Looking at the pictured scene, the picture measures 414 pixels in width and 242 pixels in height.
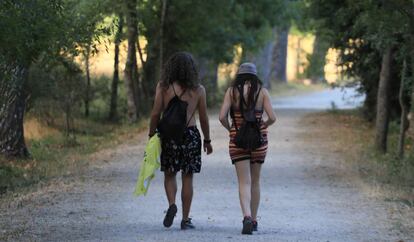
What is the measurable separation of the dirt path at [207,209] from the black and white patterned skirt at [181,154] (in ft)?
2.27

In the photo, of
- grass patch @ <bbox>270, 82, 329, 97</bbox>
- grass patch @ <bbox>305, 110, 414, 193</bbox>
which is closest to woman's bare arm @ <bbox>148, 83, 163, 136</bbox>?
grass patch @ <bbox>305, 110, 414, 193</bbox>

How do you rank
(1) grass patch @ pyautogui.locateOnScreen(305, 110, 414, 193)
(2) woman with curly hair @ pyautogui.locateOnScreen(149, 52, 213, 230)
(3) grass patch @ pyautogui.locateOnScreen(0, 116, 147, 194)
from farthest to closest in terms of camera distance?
(3) grass patch @ pyautogui.locateOnScreen(0, 116, 147, 194), (1) grass patch @ pyautogui.locateOnScreen(305, 110, 414, 193), (2) woman with curly hair @ pyautogui.locateOnScreen(149, 52, 213, 230)

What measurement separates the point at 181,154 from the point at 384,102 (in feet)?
36.8

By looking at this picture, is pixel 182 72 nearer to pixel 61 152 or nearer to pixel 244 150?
pixel 244 150

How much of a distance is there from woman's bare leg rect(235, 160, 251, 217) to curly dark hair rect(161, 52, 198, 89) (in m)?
0.98

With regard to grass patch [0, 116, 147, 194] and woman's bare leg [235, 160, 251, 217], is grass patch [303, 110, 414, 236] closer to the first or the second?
woman's bare leg [235, 160, 251, 217]

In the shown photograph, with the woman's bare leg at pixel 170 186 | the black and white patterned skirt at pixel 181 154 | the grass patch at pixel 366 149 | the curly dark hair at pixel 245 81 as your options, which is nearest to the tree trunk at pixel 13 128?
the grass patch at pixel 366 149

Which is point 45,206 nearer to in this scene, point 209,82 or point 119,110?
point 119,110

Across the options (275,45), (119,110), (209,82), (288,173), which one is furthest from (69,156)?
(275,45)

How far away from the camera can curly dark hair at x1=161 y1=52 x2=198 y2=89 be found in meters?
8.72

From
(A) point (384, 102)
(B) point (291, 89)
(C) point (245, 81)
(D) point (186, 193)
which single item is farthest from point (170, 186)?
(B) point (291, 89)

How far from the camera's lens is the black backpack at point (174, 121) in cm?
865

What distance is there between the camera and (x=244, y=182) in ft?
29.0

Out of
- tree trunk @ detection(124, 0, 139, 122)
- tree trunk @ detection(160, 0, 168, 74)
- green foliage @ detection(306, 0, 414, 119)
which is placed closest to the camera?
green foliage @ detection(306, 0, 414, 119)
